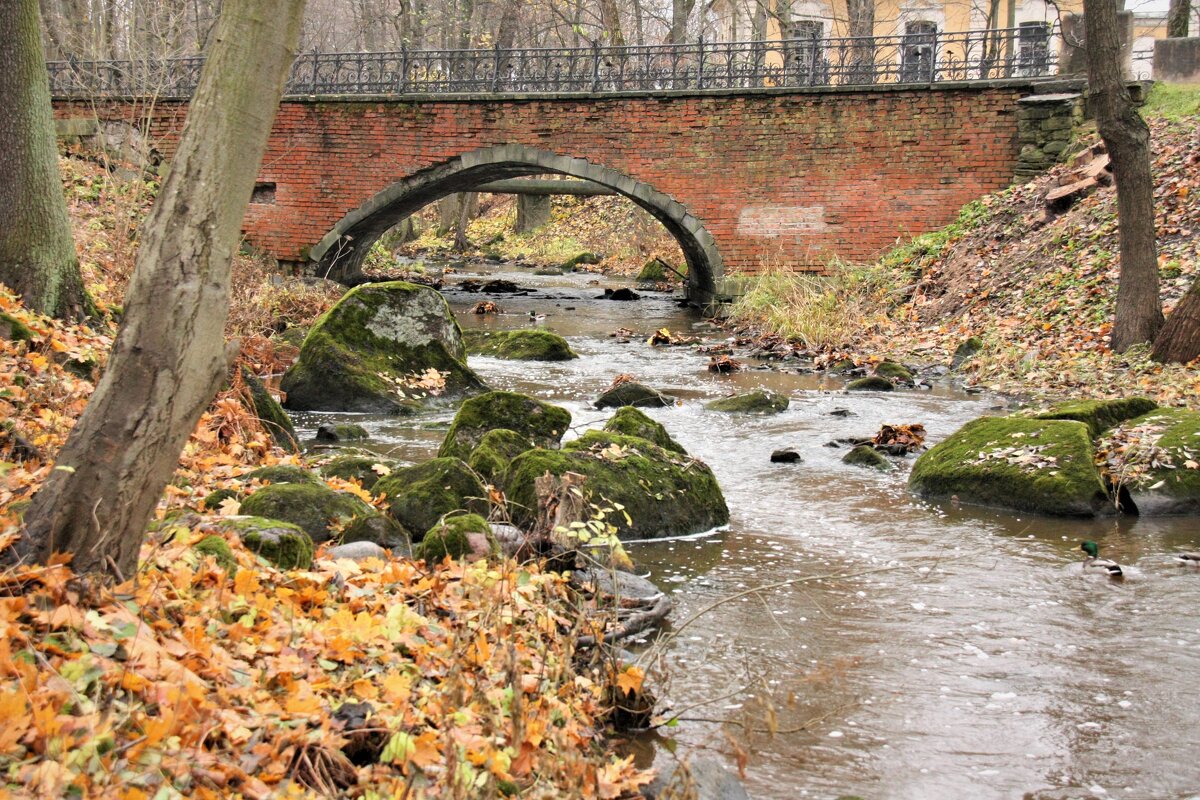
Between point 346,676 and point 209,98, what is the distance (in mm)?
1880

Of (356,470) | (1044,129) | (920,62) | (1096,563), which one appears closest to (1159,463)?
(1096,563)

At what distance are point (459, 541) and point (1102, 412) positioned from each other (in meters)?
5.71

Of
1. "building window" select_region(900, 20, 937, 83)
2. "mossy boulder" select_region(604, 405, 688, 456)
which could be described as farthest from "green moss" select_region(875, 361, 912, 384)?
"building window" select_region(900, 20, 937, 83)

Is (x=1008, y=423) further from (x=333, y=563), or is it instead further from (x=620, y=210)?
(x=620, y=210)

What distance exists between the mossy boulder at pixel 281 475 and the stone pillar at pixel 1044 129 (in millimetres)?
15183

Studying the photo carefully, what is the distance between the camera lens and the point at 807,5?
3691cm

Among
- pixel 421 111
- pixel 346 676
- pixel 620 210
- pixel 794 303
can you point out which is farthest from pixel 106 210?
pixel 620 210

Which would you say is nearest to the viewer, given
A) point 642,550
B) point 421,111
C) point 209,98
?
point 209,98

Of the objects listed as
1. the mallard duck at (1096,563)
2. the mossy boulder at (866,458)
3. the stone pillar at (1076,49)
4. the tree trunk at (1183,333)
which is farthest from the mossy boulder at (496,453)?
the stone pillar at (1076,49)

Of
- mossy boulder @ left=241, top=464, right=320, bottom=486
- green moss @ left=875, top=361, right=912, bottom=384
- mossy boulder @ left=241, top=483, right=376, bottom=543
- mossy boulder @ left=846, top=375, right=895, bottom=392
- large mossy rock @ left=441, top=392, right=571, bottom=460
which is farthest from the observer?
green moss @ left=875, top=361, right=912, bottom=384

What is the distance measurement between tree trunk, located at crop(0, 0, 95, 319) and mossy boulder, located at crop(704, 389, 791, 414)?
596 cm

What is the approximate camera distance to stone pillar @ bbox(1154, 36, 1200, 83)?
1838cm

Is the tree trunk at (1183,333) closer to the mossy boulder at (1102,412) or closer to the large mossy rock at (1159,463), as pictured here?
the mossy boulder at (1102,412)

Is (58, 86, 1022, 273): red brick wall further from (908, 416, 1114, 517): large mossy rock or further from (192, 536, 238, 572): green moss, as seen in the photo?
(192, 536, 238, 572): green moss
